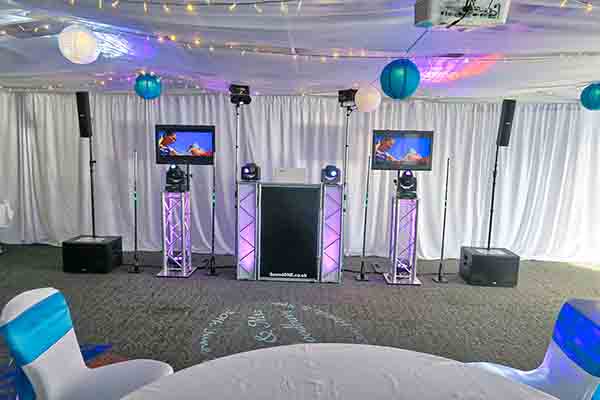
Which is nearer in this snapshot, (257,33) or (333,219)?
(257,33)

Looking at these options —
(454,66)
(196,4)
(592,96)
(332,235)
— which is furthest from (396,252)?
(196,4)

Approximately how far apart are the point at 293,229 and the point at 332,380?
3.81 metres

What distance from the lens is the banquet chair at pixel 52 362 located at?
5.84 feet

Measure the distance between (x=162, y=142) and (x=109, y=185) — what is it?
6.00ft

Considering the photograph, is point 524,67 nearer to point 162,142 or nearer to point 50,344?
point 162,142

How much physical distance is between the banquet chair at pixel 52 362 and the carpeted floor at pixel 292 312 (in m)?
1.18

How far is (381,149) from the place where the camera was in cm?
554

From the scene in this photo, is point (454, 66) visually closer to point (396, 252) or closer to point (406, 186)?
point (406, 186)

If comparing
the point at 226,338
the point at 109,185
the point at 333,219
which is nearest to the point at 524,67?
the point at 333,219

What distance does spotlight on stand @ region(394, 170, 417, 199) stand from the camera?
219 inches

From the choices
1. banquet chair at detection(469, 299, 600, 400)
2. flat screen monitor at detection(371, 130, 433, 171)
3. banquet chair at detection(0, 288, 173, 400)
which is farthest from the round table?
flat screen monitor at detection(371, 130, 433, 171)

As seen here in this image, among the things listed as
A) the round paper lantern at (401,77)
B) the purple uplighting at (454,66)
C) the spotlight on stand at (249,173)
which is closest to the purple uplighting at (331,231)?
the spotlight on stand at (249,173)

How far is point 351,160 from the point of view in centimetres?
670

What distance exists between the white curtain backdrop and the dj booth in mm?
1338
